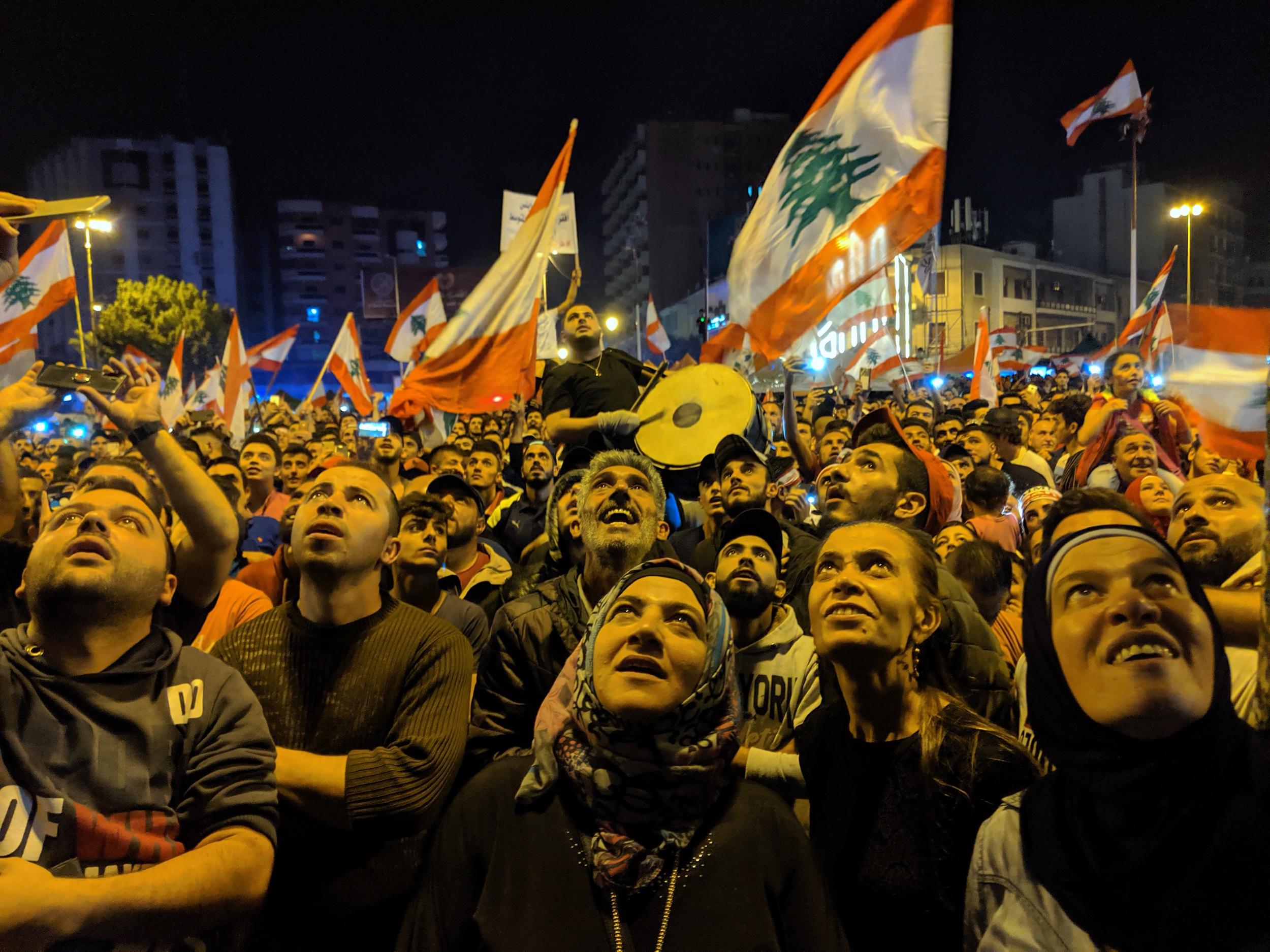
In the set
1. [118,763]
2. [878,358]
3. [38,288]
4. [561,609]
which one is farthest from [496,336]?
[878,358]

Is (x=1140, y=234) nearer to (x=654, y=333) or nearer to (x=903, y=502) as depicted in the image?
(x=654, y=333)

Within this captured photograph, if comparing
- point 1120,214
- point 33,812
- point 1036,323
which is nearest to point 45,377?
point 33,812

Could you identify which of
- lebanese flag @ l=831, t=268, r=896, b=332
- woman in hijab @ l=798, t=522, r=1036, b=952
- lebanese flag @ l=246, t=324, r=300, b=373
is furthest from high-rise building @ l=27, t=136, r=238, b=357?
woman in hijab @ l=798, t=522, r=1036, b=952

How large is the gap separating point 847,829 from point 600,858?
76 cm

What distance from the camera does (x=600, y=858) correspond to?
2.10 m

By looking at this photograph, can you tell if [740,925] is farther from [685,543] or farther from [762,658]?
[685,543]

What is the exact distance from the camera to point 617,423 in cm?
549

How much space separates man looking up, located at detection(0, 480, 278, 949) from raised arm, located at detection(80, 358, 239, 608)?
558mm

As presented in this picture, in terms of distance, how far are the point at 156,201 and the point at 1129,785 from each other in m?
115

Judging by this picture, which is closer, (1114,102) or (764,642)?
(764,642)

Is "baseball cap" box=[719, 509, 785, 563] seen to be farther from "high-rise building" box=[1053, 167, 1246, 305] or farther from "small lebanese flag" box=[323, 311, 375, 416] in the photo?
"high-rise building" box=[1053, 167, 1246, 305]

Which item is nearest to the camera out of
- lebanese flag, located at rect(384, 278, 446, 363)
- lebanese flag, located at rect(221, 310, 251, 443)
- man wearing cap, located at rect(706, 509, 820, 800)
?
man wearing cap, located at rect(706, 509, 820, 800)

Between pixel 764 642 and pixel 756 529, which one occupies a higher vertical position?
pixel 756 529

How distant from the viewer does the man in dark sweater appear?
250cm
